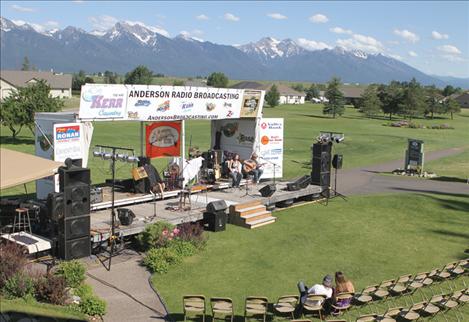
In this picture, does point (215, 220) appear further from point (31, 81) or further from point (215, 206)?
point (31, 81)

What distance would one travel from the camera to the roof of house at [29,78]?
113 metres

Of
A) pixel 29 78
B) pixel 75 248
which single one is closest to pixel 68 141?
pixel 75 248

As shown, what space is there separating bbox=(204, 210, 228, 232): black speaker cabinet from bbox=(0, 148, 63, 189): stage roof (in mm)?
6827

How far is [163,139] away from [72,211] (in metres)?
8.20

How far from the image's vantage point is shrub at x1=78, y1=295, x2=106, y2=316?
11.7m

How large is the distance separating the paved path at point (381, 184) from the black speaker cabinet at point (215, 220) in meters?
9.67

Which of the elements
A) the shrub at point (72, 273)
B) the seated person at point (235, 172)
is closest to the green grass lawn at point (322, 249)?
the shrub at point (72, 273)

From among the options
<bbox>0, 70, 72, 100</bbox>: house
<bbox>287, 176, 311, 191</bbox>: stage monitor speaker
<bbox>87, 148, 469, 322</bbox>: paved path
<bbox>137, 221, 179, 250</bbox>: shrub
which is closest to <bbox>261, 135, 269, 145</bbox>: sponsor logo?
<bbox>287, 176, 311, 191</bbox>: stage monitor speaker

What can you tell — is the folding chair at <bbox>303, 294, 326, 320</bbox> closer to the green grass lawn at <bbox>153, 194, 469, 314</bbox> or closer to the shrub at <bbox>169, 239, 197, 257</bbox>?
the green grass lawn at <bbox>153, 194, 469, 314</bbox>

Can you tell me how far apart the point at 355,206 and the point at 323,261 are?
8132 millimetres

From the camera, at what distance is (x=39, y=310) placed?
11.4 m

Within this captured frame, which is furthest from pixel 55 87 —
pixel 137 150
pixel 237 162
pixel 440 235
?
pixel 440 235

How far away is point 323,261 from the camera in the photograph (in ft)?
54.2

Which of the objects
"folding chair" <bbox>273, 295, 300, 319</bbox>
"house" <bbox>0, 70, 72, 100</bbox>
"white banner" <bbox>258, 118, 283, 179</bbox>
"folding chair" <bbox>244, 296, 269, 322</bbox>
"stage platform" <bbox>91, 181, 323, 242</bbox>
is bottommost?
"folding chair" <bbox>273, 295, 300, 319</bbox>
